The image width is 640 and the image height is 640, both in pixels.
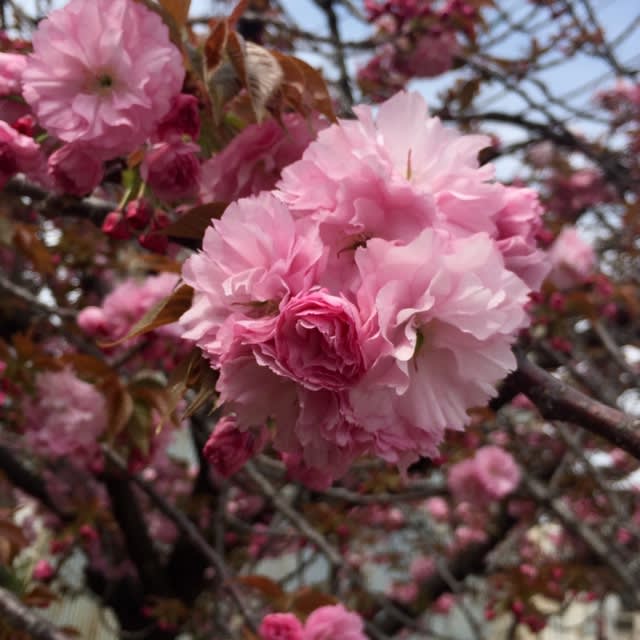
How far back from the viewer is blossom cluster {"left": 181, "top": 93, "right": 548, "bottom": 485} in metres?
0.60

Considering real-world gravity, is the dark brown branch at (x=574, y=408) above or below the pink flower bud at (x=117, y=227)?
below

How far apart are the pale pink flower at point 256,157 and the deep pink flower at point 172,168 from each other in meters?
0.02

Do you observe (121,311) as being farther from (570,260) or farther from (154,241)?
(570,260)

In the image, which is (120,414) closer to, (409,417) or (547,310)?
(409,417)

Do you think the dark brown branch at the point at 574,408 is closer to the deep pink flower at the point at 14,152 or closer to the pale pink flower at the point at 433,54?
the deep pink flower at the point at 14,152

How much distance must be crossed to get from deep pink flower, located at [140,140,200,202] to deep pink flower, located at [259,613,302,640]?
0.64 m

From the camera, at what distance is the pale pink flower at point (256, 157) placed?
2.80 feet

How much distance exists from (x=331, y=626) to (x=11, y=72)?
917 mm

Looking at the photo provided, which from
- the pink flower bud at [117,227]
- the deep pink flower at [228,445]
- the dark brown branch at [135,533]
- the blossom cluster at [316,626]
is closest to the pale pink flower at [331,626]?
the blossom cluster at [316,626]

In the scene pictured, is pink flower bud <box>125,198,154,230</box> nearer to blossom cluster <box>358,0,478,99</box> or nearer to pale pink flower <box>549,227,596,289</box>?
blossom cluster <box>358,0,478,99</box>

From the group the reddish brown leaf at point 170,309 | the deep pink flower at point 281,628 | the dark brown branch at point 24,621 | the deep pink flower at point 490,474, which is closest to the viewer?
the reddish brown leaf at point 170,309

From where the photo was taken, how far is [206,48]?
32.9 inches

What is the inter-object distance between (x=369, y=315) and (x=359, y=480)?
10.1 feet

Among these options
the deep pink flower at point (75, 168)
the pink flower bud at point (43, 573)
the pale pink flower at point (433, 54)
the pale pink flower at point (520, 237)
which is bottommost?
the pink flower bud at point (43, 573)
